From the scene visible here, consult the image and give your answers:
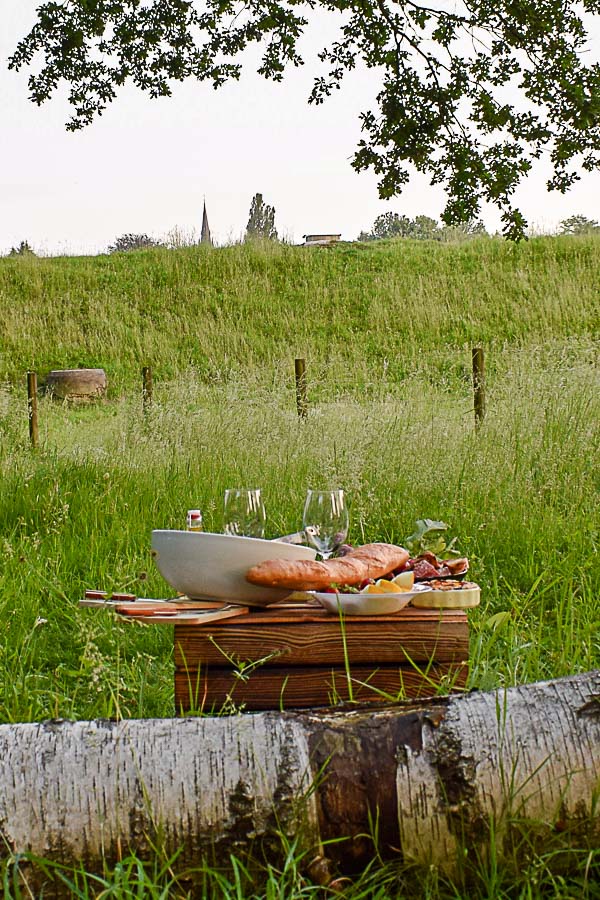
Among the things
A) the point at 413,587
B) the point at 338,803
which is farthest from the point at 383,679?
the point at 338,803

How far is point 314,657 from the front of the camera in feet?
8.56

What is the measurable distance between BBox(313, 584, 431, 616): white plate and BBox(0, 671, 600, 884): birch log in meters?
0.72

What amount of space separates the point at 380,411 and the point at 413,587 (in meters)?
5.37

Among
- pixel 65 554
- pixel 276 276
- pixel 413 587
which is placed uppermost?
pixel 276 276

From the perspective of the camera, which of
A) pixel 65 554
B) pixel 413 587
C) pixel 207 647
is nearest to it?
pixel 207 647

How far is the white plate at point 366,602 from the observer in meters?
2.57

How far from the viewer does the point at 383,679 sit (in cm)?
264

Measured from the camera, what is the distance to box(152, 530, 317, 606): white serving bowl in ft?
8.41

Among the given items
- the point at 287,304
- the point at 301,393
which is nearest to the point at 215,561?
the point at 301,393

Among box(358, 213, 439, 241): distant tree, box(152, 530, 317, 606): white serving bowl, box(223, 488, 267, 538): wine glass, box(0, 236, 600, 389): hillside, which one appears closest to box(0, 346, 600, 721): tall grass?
box(152, 530, 317, 606): white serving bowl

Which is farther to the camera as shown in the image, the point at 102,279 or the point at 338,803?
the point at 102,279

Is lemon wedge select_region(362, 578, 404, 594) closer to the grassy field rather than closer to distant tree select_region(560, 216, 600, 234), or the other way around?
the grassy field

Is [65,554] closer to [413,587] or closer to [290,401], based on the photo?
[413,587]

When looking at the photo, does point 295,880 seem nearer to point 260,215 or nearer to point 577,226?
point 577,226
